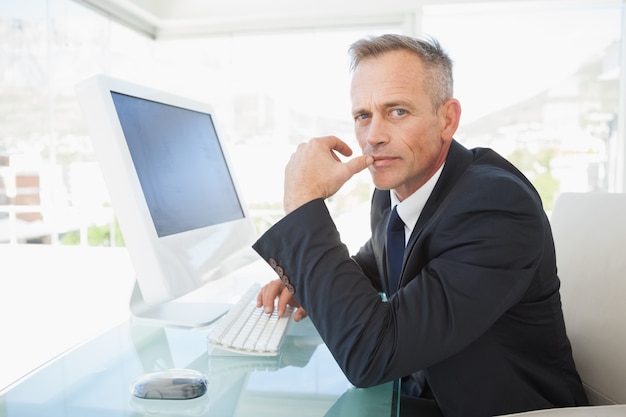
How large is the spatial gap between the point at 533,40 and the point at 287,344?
4.59 metres

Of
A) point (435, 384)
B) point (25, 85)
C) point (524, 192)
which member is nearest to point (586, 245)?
point (524, 192)

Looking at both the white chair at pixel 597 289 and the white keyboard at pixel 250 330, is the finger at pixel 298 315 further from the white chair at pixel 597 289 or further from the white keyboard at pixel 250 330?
the white chair at pixel 597 289

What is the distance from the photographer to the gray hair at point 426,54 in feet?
3.74

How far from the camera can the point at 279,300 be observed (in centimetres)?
127

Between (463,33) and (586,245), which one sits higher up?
(463,33)

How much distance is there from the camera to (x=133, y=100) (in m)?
1.11

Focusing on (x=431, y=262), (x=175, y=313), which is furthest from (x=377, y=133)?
(x=175, y=313)

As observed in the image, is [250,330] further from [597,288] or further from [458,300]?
[597,288]

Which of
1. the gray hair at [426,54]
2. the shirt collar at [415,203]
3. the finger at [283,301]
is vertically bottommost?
the finger at [283,301]

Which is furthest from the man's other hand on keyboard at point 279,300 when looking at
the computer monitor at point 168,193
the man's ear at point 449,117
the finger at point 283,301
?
the man's ear at point 449,117

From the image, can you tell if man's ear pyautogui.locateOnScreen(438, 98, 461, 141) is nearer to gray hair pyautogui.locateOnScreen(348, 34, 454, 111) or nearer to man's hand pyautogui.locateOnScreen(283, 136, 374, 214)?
gray hair pyautogui.locateOnScreen(348, 34, 454, 111)

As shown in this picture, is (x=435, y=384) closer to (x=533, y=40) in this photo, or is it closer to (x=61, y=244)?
(x=61, y=244)

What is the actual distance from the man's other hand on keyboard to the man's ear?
526mm

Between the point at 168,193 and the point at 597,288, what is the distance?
0.95 metres
